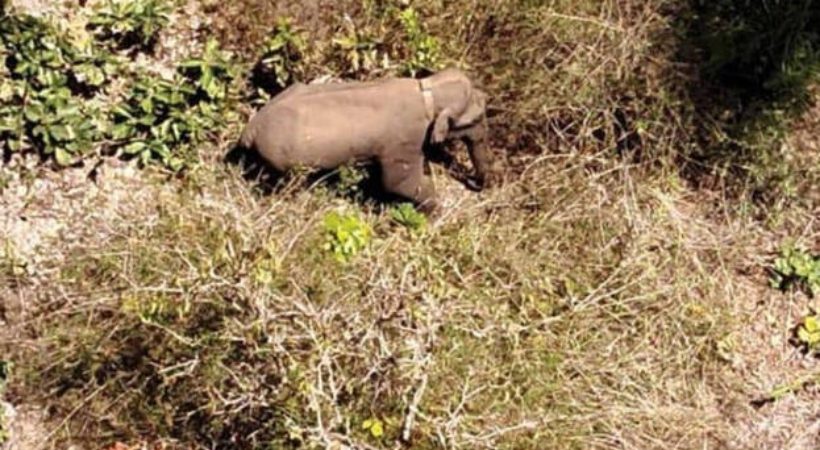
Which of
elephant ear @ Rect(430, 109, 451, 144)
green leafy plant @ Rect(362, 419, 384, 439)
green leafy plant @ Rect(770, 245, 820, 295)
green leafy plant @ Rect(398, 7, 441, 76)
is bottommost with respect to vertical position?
green leafy plant @ Rect(770, 245, 820, 295)

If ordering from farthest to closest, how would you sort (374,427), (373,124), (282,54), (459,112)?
(282,54) < (459,112) < (373,124) < (374,427)

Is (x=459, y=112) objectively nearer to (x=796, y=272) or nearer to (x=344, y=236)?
(x=344, y=236)

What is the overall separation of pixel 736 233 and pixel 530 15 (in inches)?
39.0

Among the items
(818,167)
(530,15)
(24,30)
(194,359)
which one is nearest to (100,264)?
(194,359)

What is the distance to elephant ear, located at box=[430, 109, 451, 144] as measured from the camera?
14.3 feet

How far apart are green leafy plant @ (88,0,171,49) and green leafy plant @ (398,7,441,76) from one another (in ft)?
2.54

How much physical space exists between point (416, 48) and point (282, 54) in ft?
1.43

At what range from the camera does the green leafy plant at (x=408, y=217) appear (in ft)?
14.5

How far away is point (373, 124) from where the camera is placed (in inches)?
168

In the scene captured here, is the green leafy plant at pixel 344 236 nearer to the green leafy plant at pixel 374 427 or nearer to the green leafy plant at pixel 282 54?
the green leafy plant at pixel 282 54

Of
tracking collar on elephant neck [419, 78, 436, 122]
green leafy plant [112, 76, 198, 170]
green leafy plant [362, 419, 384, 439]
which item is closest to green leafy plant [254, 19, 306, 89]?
green leafy plant [112, 76, 198, 170]

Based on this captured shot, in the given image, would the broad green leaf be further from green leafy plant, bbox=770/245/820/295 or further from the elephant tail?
green leafy plant, bbox=770/245/820/295

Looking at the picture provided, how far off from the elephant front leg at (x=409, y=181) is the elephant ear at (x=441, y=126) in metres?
0.09

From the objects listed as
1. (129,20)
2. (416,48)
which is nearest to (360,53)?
(416,48)
